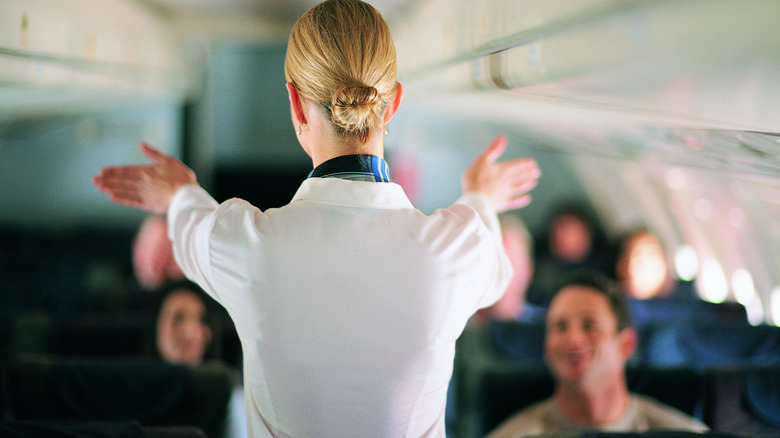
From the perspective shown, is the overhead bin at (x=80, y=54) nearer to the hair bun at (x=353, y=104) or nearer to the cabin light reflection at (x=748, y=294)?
the hair bun at (x=353, y=104)

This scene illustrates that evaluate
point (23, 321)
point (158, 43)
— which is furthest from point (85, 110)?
point (23, 321)

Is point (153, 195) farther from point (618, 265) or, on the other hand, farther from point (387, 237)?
point (618, 265)

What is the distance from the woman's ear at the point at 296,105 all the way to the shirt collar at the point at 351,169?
0.37ft

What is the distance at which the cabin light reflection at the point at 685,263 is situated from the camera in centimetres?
734

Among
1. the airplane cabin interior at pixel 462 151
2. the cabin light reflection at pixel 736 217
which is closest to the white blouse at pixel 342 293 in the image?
the airplane cabin interior at pixel 462 151

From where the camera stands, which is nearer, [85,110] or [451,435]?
[451,435]

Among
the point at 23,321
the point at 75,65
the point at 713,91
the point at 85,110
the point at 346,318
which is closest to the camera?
the point at 346,318

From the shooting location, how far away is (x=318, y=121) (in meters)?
1.38

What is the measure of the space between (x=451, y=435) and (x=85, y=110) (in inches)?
183

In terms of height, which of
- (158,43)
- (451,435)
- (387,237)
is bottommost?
(451,435)

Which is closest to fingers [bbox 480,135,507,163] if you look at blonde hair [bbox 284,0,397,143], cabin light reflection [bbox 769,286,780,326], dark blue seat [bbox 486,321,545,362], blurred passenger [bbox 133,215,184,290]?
blonde hair [bbox 284,0,397,143]

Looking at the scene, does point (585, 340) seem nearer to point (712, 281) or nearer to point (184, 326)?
point (184, 326)

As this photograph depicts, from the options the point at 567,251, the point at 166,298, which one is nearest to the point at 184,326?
the point at 166,298

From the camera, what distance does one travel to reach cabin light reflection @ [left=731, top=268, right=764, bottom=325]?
19.2ft
